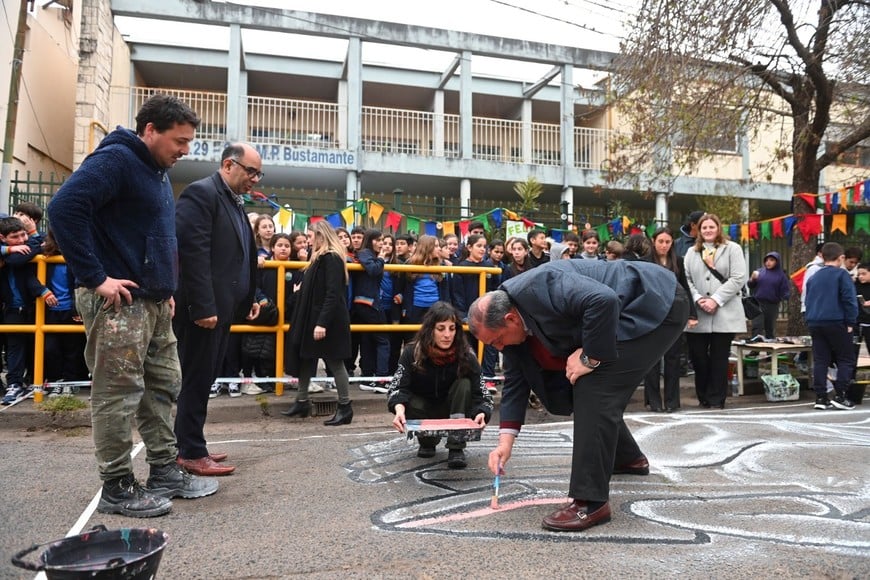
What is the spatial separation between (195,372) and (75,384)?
2412 mm

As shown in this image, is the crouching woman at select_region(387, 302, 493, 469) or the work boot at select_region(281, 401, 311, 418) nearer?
the crouching woman at select_region(387, 302, 493, 469)

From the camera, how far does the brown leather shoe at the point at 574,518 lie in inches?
117

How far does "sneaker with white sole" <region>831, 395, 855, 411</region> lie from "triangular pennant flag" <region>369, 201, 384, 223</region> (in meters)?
6.41

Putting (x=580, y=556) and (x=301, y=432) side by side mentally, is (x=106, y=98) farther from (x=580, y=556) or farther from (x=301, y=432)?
(x=580, y=556)

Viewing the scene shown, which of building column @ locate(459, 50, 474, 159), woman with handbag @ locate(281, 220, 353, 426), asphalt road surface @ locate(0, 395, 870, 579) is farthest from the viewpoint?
building column @ locate(459, 50, 474, 159)

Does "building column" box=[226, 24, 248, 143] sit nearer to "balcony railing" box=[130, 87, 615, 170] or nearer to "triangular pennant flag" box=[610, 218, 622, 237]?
"balcony railing" box=[130, 87, 615, 170]

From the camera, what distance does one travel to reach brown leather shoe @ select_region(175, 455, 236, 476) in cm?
380

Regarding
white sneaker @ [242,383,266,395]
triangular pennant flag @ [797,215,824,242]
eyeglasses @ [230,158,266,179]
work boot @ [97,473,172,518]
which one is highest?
triangular pennant flag @ [797,215,824,242]

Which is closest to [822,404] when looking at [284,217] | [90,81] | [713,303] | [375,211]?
[713,303]

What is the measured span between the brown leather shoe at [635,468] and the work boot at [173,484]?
233 cm

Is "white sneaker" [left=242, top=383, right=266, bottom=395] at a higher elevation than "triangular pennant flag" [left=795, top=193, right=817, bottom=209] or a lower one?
lower

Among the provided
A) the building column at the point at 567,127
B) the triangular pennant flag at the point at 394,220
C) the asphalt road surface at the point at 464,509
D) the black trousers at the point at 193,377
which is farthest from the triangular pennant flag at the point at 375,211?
the building column at the point at 567,127

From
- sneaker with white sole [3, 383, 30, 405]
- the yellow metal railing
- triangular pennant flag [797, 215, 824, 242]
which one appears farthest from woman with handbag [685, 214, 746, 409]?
sneaker with white sole [3, 383, 30, 405]

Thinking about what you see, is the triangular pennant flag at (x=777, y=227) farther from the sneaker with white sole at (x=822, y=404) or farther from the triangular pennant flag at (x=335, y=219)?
the triangular pennant flag at (x=335, y=219)
